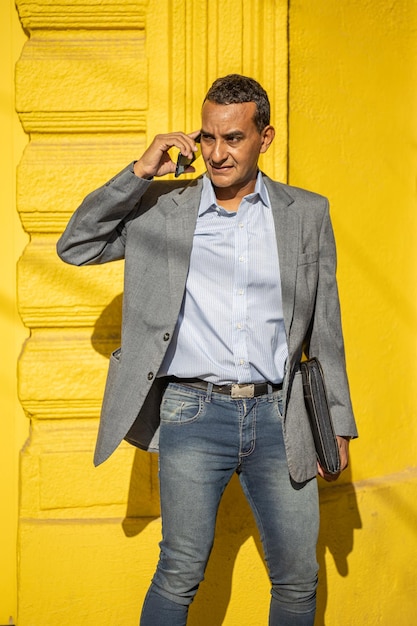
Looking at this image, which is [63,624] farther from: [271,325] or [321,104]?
[321,104]

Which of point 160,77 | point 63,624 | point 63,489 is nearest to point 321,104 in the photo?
point 160,77

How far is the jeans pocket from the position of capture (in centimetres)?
301

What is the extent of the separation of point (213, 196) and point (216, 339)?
0.47 m

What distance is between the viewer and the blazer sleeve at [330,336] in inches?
125

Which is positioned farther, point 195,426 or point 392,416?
point 392,416

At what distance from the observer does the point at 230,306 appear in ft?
9.85

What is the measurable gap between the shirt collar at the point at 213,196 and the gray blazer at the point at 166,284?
0.02 metres

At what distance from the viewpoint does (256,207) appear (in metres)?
3.12

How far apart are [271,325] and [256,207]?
1.28 feet

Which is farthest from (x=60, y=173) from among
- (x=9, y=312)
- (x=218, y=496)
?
(x=218, y=496)

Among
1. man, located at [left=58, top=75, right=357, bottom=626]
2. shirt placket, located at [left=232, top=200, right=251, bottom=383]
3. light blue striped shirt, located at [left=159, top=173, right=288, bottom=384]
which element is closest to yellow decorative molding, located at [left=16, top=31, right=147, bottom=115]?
man, located at [left=58, top=75, right=357, bottom=626]

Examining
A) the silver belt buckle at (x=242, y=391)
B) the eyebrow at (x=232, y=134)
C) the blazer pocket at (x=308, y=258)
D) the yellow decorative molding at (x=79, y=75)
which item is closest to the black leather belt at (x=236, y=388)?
the silver belt buckle at (x=242, y=391)

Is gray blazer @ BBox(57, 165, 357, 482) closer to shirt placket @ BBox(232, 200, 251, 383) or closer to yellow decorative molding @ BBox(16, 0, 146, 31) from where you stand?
shirt placket @ BBox(232, 200, 251, 383)

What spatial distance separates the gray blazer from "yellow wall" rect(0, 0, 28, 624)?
0.80 metres
